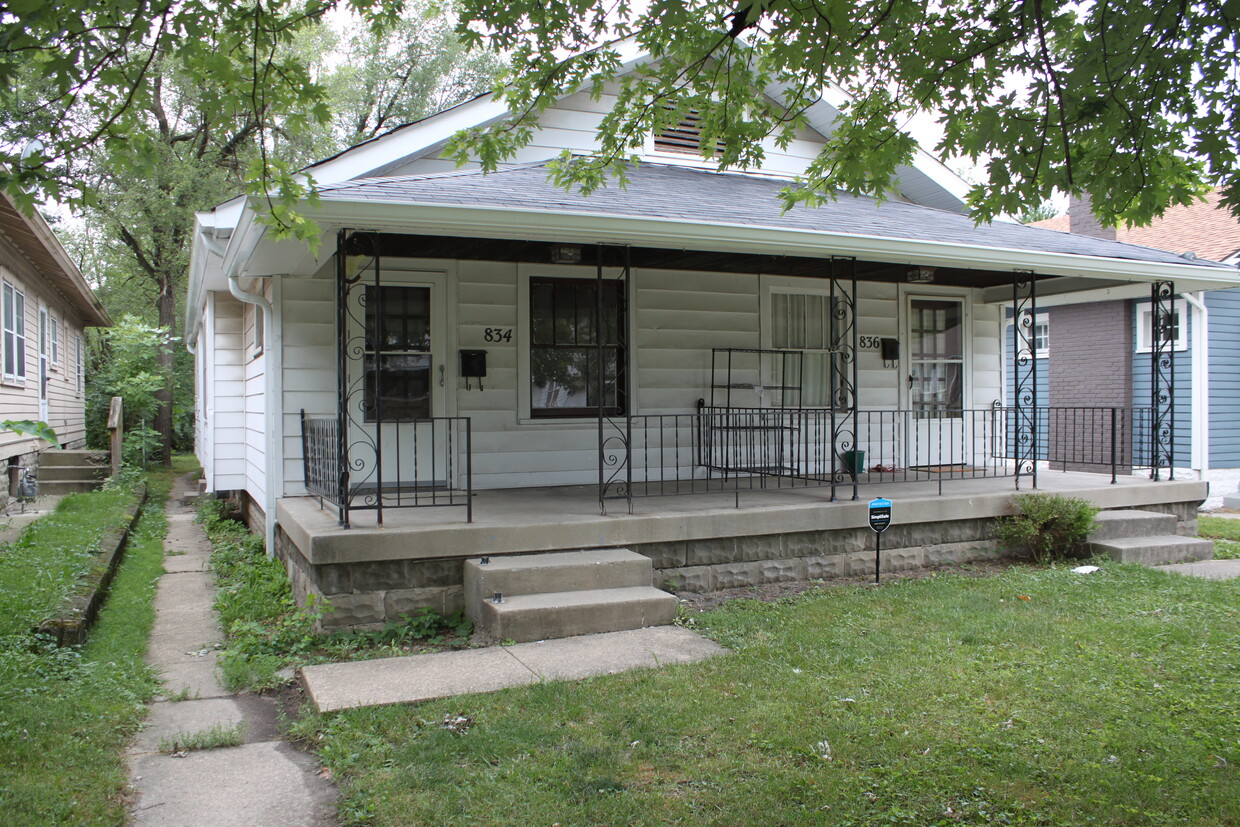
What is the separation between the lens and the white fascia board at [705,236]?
5.56 m

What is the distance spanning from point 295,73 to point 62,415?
14930mm

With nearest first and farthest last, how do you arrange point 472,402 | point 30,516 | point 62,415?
point 472,402 < point 30,516 < point 62,415

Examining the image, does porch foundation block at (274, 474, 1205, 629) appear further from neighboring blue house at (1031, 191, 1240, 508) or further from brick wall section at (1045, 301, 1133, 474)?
brick wall section at (1045, 301, 1133, 474)

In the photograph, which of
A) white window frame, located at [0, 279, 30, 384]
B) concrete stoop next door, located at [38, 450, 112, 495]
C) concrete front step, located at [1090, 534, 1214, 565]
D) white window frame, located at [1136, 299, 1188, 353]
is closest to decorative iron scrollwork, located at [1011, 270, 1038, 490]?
concrete front step, located at [1090, 534, 1214, 565]

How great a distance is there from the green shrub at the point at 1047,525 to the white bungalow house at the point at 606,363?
0.20 meters

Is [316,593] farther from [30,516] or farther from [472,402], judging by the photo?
[30,516]

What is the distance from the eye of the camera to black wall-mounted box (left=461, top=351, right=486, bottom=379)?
25.4 ft

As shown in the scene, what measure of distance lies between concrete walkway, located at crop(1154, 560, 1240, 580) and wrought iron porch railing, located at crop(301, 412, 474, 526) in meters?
5.73

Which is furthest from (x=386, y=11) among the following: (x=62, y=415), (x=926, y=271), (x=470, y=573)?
(x=62, y=415)

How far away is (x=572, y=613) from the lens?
5270 millimetres

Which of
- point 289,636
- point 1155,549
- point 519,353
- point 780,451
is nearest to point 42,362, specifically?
point 519,353

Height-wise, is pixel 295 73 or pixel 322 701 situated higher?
pixel 295 73

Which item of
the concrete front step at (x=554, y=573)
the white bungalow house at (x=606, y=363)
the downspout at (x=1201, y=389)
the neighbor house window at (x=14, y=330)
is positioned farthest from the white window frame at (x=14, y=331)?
the downspout at (x=1201, y=389)

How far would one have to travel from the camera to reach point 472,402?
25.9ft
